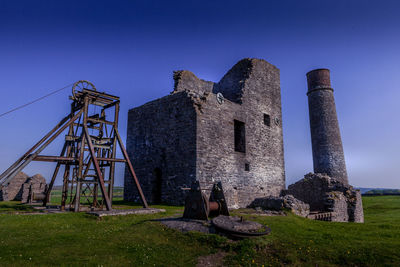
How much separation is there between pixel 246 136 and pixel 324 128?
13696 millimetres

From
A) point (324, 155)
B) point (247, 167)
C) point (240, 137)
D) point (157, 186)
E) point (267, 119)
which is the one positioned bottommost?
point (157, 186)

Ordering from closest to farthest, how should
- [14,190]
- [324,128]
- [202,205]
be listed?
1. [202,205]
2. [14,190]
3. [324,128]

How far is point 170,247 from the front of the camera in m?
5.88

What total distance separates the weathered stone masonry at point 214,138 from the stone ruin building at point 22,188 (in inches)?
410

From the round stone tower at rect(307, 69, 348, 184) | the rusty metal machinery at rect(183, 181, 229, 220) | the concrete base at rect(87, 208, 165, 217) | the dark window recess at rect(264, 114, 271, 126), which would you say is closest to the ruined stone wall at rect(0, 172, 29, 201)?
the concrete base at rect(87, 208, 165, 217)

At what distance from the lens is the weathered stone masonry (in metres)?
14.0

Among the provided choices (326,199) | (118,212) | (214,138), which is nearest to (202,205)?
(118,212)

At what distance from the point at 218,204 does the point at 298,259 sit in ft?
10.3

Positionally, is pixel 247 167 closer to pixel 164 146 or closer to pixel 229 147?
pixel 229 147

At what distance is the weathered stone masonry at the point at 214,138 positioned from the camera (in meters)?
14.0

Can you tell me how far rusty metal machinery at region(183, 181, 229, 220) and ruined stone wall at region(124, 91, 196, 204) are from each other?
16.7 feet

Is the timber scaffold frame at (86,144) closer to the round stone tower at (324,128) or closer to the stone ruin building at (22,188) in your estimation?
the stone ruin building at (22,188)

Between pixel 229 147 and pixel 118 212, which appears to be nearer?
pixel 118 212

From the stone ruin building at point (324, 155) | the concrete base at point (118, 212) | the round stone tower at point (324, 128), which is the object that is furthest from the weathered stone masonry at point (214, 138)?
the round stone tower at point (324, 128)
